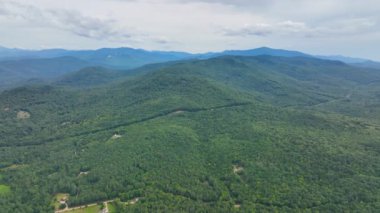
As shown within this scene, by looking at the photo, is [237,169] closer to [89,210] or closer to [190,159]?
[190,159]

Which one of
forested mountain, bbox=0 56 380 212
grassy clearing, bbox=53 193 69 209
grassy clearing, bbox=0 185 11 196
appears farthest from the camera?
grassy clearing, bbox=0 185 11 196

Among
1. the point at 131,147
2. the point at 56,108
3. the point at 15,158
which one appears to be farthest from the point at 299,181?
the point at 56,108

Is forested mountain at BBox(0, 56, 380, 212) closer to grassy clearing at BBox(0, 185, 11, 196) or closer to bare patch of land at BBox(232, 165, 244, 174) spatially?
bare patch of land at BBox(232, 165, 244, 174)

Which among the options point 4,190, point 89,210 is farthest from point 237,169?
point 4,190

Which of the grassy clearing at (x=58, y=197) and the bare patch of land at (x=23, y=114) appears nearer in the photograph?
the grassy clearing at (x=58, y=197)

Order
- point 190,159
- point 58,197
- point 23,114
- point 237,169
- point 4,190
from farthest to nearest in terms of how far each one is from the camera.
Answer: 1. point 23,114
2. point 190,159
3. point 237,169
4. point 4,190
5. point 58,197

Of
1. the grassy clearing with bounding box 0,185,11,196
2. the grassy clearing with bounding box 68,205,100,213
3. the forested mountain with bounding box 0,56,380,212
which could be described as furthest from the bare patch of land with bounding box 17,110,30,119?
the grassy clearing with bounding box 68,205,100,213

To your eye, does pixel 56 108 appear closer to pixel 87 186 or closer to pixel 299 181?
pixel 87 186

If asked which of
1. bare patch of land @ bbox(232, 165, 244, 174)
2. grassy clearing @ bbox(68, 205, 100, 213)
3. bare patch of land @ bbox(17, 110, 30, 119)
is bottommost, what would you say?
grassy clearing @ bbox(68, 205, 100, 213)

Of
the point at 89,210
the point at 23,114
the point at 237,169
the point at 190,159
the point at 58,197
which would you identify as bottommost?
the point at 89,210

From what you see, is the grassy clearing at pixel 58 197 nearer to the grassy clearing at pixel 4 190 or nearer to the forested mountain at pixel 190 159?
the forested mountain at pixel 190 159

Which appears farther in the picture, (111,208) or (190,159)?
(190,159)

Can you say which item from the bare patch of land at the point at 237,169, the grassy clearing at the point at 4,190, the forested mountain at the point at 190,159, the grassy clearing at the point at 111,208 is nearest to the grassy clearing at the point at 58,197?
the forested mountain at the point at 190,159
